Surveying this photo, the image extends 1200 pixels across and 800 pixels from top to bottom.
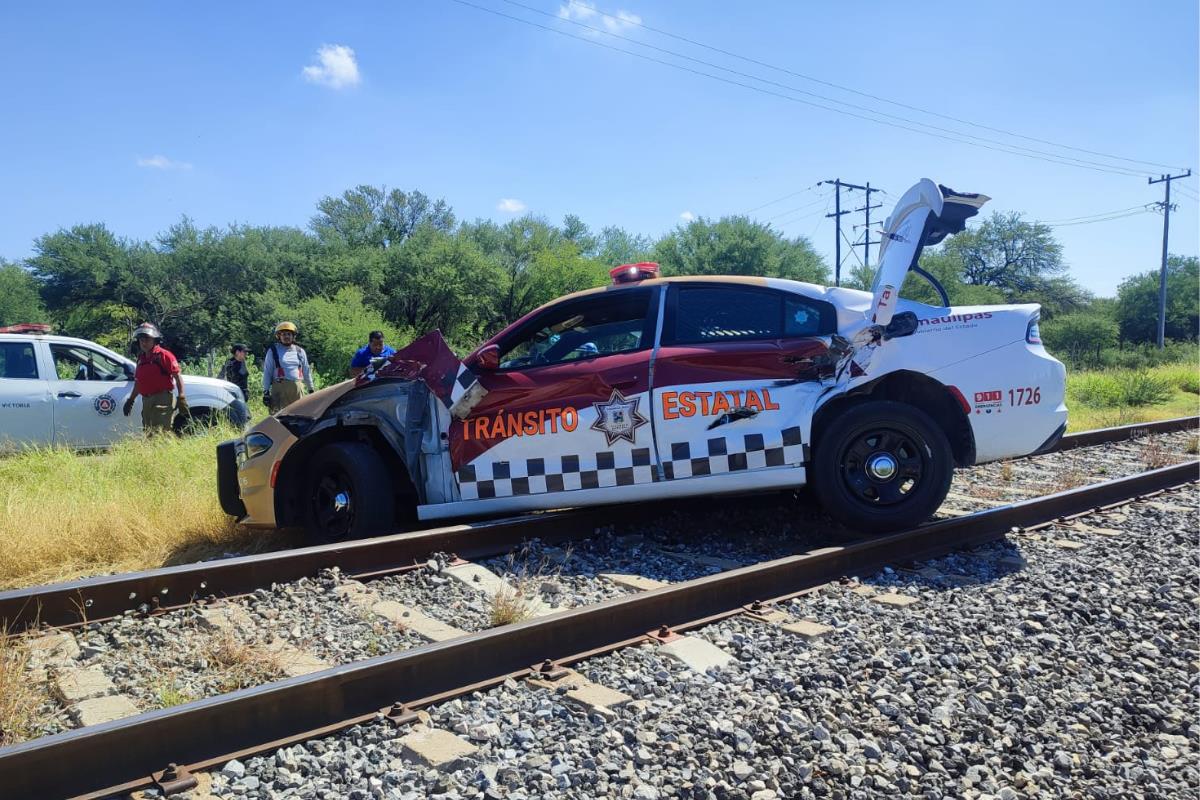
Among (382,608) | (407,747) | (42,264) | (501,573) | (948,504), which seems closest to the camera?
(407,747)

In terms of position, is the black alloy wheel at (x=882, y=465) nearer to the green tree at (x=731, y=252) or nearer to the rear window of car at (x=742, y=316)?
the rear window of car at (x=742, y=316)

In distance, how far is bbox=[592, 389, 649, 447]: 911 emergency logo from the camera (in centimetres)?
534

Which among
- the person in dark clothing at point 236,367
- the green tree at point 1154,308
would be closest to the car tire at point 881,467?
the person in dark clothing at point 236,367

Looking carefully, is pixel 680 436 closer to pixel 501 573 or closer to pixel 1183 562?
pixel 501 573

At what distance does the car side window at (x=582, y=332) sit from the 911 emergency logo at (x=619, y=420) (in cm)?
39

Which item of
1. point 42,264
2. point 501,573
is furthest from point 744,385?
point 42,264

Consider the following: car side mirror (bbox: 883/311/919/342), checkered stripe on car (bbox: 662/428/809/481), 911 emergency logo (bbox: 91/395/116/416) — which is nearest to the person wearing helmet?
911 emergency logo (bbox: 91/395/116/416)

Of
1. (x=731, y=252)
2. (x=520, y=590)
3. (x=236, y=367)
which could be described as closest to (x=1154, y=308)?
(x=731, y=252)

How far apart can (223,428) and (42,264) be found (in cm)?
4175

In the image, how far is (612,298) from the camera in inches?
227

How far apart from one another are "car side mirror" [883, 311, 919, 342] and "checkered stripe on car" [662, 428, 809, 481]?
932mm

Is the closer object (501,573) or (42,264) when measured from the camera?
(501,573)

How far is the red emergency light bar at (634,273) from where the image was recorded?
5.88 meters

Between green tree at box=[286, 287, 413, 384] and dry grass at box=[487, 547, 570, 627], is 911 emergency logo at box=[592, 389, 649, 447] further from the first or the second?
green tree at box=[286, 287, 413, 384]
